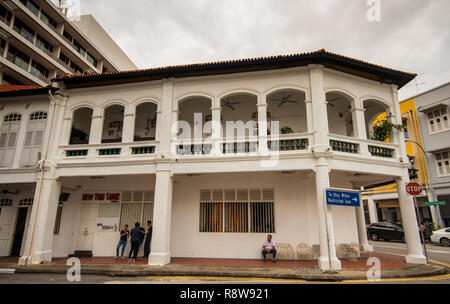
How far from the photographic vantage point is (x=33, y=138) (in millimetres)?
11297

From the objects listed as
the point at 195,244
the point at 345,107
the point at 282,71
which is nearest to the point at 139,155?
the point at 195,244

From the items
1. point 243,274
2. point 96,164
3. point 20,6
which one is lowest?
point 243,274

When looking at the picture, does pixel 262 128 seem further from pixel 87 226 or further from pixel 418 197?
pixel 418 197

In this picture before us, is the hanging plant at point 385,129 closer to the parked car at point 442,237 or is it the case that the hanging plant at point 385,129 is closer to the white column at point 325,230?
the white column at point 325,230

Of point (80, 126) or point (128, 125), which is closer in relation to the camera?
point (128, 125)

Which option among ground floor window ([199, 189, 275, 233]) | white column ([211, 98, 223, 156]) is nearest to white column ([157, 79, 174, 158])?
white column ([211, 98, 223, 156])

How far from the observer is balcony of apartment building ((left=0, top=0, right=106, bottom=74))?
21.6 metres

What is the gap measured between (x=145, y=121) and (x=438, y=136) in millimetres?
21313

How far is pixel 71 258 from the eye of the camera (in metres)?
10.6

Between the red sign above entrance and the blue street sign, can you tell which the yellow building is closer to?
the red sign above entrance

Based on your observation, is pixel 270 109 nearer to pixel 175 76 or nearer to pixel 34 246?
pixel 175 76

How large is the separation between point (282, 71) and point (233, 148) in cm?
350

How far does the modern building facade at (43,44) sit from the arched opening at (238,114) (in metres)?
19.4

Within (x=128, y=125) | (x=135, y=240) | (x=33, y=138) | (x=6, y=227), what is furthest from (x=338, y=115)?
(x=6, y=227)
